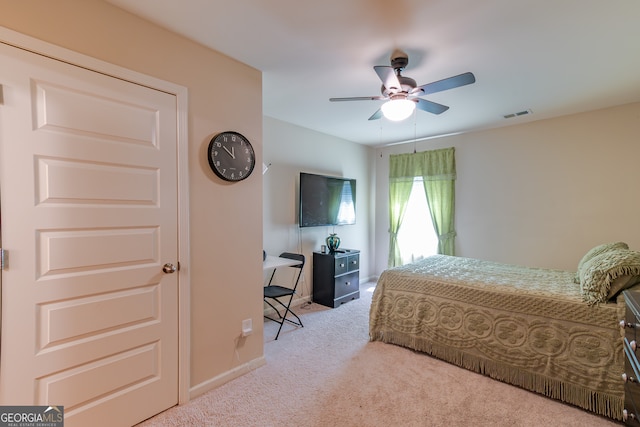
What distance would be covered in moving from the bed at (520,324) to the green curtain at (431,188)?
1.42 m

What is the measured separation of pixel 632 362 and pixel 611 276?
27.0 inches

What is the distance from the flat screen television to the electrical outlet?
1.75 m

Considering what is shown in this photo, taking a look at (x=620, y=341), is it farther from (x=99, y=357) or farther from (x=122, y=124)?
(x=122, y=124)

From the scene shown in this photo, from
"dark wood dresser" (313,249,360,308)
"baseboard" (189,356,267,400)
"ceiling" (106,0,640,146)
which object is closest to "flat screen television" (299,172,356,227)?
"dark wood dresser" (313,249,360,308)

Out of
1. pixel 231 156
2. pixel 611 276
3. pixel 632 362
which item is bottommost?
pixel 632 362

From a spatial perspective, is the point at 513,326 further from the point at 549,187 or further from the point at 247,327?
the point at 549,187

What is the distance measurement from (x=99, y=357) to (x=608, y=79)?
442cm

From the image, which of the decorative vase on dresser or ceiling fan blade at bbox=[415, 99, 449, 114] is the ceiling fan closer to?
ceiling fan blade at bbox=[415, 99, 449, 114]

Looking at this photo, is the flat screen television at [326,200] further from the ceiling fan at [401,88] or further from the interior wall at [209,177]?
the ceiling fan at [401,88]

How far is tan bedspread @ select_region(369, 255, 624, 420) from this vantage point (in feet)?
6.16

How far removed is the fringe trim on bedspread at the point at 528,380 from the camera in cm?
184

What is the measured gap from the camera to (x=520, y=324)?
218 centimetres

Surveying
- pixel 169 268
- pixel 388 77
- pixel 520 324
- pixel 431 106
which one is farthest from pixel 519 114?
pixel 169 268

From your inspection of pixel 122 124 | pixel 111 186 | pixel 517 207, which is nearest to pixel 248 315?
pixel 111 186
